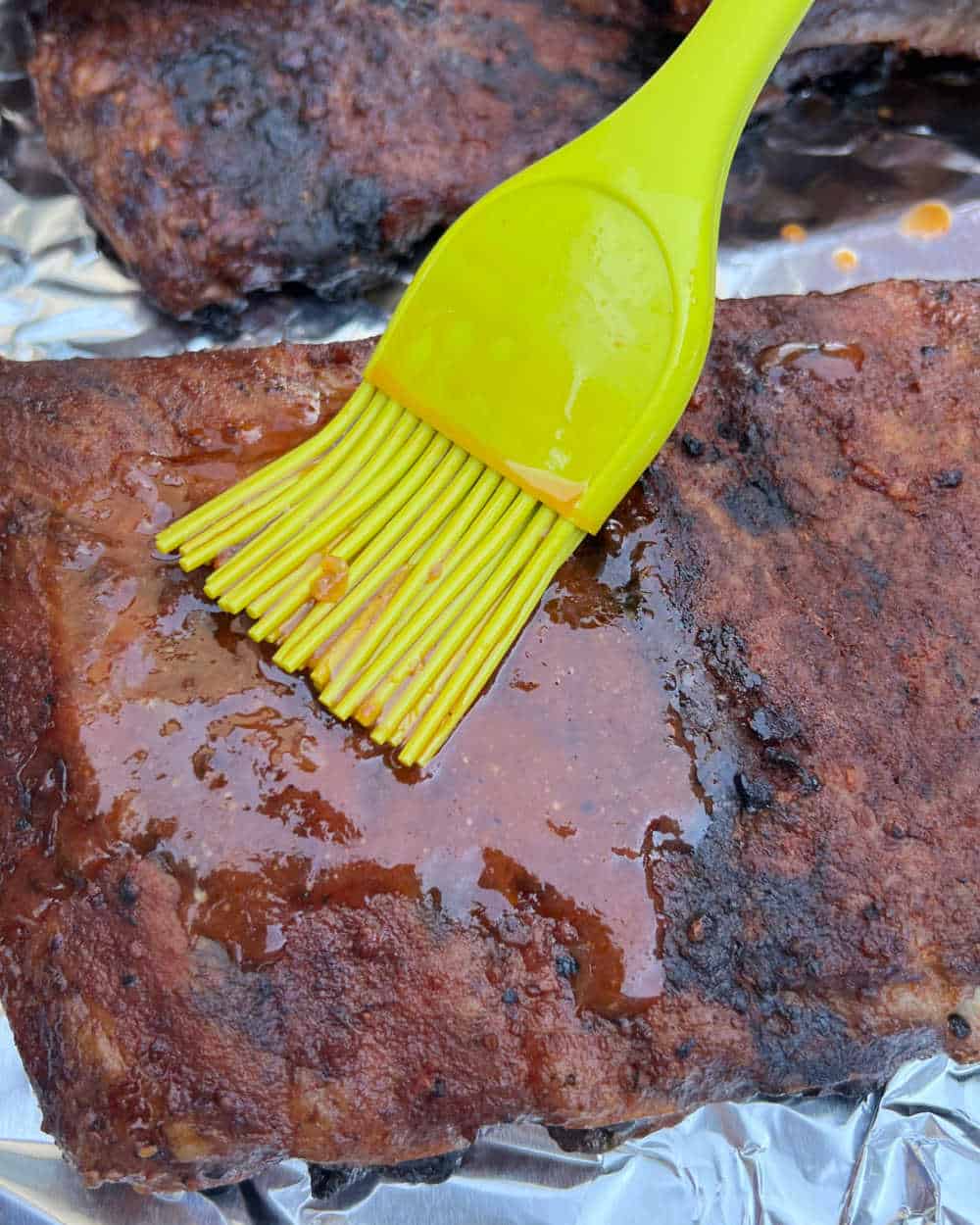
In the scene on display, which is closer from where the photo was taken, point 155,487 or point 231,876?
point 231,876

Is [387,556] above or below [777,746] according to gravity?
above

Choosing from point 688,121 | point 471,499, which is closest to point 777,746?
point 471,499

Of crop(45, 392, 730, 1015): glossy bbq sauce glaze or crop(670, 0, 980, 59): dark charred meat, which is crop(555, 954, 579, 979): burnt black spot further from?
crop(670, 0, 980, 59): dark charred meat

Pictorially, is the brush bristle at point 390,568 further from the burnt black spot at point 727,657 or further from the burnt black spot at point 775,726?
the burnt black spot at point 775,726

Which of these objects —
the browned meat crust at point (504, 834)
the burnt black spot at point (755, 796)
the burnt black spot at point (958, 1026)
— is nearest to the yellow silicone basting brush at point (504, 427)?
the browned meat crust at point (504, 834)

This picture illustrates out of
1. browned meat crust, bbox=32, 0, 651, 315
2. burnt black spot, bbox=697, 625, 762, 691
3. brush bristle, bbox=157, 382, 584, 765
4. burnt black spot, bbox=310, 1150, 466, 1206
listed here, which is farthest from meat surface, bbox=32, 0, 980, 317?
burnt black spot, bbox=310, 1150, 466, 1206

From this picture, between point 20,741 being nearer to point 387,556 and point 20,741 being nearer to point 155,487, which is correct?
point 155,487

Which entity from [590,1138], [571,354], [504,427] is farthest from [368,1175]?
[571,354]
